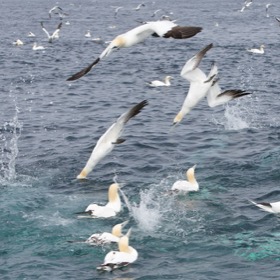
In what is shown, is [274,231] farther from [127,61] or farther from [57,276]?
[127,61]

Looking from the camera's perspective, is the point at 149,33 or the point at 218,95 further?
the point at 218,95

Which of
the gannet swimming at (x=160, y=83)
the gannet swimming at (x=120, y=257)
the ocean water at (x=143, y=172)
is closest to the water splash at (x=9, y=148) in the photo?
the ocean water at (x=143, y=172)

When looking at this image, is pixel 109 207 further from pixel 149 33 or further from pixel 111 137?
pixel 149 33

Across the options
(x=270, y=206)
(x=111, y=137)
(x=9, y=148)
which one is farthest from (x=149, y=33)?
(x=9, y=148)

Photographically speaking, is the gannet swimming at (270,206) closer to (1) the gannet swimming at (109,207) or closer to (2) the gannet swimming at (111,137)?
(1) the gannet swimming at (109,207)

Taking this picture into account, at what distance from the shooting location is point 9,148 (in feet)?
82.1

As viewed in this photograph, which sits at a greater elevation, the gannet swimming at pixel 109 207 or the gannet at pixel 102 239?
the gannet at pixel 102 239

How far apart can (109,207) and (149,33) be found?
19.3 feet

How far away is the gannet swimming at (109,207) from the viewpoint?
17.5 m

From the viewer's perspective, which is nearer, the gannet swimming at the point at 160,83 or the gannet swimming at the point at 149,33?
the gannet swimming at the point at 149,33

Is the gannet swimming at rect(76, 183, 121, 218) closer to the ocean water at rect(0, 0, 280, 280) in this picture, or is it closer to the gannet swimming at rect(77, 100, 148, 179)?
the ocean water at rect(0, 0, 280, 280)

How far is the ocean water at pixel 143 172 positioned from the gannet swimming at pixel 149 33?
4.40 metres

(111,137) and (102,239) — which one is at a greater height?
(111,137)

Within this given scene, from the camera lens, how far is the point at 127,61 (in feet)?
154
